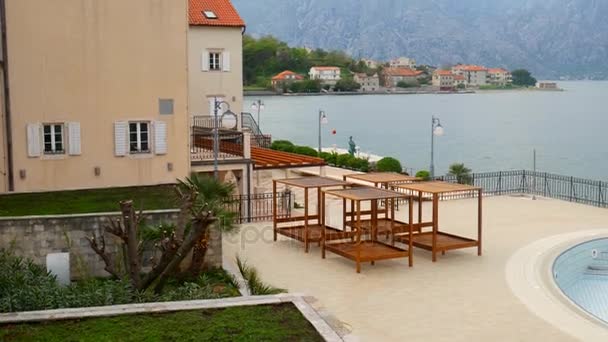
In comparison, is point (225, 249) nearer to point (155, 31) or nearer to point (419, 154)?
point (155, 31)

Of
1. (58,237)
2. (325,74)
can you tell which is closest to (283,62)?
(325,74)

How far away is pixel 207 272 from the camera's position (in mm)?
14320

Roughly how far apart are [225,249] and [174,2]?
6.49m

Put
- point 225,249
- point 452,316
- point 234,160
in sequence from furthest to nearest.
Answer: point 234,160
point 225,249
point 452,316

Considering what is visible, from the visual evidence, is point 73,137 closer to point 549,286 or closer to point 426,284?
point 426,284

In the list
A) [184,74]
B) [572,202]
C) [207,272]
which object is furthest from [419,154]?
[207,272]

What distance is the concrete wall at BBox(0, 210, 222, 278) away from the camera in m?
13.7

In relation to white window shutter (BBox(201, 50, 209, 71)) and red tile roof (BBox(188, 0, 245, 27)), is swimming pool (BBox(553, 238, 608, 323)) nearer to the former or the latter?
white window shutter (BBox(201, 50, 209, 71))

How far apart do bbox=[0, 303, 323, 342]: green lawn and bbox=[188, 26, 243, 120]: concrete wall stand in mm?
21104

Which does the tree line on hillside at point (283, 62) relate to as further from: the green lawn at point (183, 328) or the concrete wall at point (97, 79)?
the green lawn at point (183, 328)

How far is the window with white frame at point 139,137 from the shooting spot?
19562 mm

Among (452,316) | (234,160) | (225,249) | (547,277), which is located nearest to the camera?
(452,316)

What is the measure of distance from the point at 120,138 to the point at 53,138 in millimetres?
1596

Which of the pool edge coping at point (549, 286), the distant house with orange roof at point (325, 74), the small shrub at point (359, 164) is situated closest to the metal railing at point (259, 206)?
the pool edge coping at point (549, 286)
